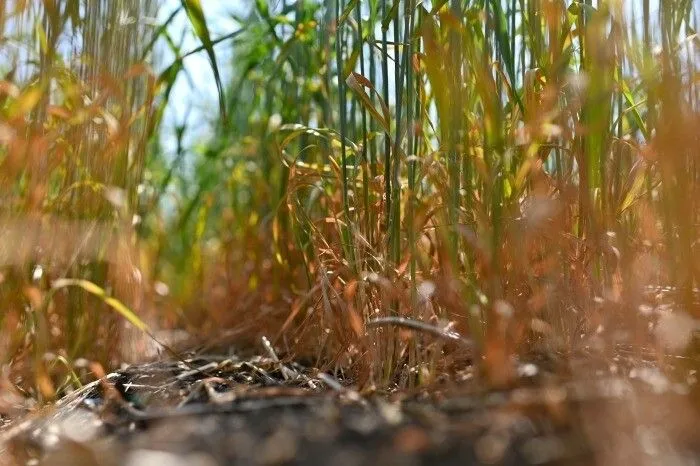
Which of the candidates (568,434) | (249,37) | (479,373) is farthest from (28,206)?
(249,37)

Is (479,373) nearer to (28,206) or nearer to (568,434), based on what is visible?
(568,434)

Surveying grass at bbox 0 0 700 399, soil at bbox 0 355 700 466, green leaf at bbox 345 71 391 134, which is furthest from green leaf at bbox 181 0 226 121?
soil at bbox 0 355 700 466

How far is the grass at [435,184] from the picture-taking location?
3.09 feet

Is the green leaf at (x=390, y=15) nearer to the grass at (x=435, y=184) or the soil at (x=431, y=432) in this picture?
the grass at (x=435, y=184)

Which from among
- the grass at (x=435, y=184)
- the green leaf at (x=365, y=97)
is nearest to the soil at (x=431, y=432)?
the grass at (x=435, y=184)

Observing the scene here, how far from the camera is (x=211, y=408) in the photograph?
75cm

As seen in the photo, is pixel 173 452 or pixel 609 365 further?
pixel 609 365

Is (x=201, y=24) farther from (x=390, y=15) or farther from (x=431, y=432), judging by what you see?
(x=431, y=432)

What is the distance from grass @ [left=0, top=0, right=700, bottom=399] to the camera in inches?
37.1

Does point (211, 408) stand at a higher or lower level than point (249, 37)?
lower

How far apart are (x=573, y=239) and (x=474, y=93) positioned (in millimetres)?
270

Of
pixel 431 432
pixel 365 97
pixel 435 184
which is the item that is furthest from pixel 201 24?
pixel 431 432

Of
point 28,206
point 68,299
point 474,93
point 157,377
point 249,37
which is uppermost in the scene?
point 249,37

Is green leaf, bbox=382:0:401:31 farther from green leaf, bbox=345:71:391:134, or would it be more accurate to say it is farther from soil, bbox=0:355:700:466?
soil, bbox=0:355:700:466
